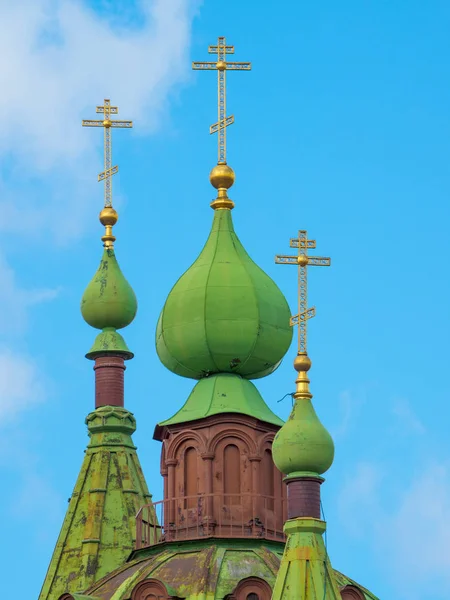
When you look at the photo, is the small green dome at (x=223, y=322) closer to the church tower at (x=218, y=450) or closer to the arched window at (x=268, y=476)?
the church tower at (x=218, y=450)

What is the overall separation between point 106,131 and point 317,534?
13.3m

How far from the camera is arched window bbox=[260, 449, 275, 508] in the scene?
60.2 metres

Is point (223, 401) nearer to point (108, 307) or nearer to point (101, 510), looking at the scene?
point (101, 510)

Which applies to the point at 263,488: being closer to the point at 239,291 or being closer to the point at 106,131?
the point at 239,291

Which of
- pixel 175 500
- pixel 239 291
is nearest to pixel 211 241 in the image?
pixel 239 291

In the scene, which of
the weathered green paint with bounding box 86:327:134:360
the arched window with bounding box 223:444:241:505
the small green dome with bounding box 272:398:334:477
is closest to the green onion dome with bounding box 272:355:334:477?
the small green dome with bounding box 272:398:334:477

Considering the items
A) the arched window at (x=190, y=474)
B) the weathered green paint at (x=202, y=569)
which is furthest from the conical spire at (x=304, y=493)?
the arched window at (x=190, y=474)

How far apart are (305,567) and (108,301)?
11.1 meters

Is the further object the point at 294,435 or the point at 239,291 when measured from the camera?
the point at 239,291

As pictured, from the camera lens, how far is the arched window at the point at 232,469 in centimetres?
6012

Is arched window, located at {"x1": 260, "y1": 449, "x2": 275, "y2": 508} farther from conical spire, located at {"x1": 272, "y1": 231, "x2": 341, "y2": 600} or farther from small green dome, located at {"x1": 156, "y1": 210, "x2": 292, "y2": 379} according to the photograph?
conical spire, located at {"x1": 272, "y1": 231, "x2": 341, "y2": 600}

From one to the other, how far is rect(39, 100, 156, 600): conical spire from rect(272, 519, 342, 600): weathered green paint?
7462 mm

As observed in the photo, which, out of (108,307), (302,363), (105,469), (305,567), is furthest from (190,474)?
(305,567)

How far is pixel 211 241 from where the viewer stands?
6197 centimetres
